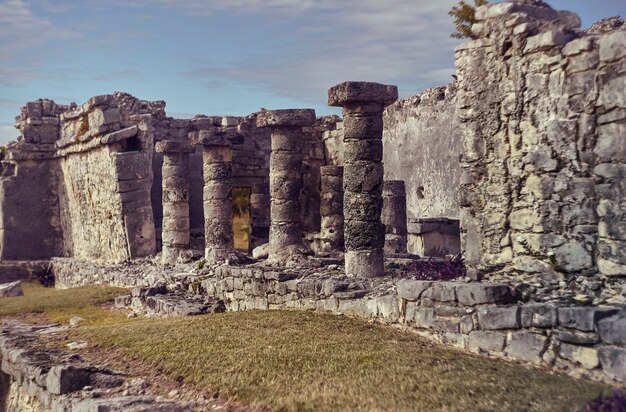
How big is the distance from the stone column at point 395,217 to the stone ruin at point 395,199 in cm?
5

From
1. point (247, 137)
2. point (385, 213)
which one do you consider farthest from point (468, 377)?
point (247, 137)

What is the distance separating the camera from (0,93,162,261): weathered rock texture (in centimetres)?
2125

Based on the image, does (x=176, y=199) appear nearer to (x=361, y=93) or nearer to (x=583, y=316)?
(x=361, y=93)

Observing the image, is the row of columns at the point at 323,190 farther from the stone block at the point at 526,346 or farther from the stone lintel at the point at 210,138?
the stone block at the point at 526,346

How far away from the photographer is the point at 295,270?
14055 mm

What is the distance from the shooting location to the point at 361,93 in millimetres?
14039

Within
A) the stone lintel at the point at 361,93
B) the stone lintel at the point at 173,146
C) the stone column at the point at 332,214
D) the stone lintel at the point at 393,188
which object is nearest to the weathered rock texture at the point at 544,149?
the stone lintel at the point at 361,93

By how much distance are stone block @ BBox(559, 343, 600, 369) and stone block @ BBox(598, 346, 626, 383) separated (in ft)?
0.27

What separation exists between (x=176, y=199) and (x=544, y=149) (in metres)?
13.1

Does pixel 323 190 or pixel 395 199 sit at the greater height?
pixel 323 190

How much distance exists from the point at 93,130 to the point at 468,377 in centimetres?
1731

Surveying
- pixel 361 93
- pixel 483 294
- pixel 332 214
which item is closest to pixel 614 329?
pixel 483 294

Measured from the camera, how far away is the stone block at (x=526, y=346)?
25.6ft

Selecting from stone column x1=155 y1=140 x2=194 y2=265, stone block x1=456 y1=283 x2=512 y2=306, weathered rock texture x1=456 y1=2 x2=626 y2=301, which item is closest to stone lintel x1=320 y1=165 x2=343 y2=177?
stone column x1=155 y1=140 x2=194 y2=265
